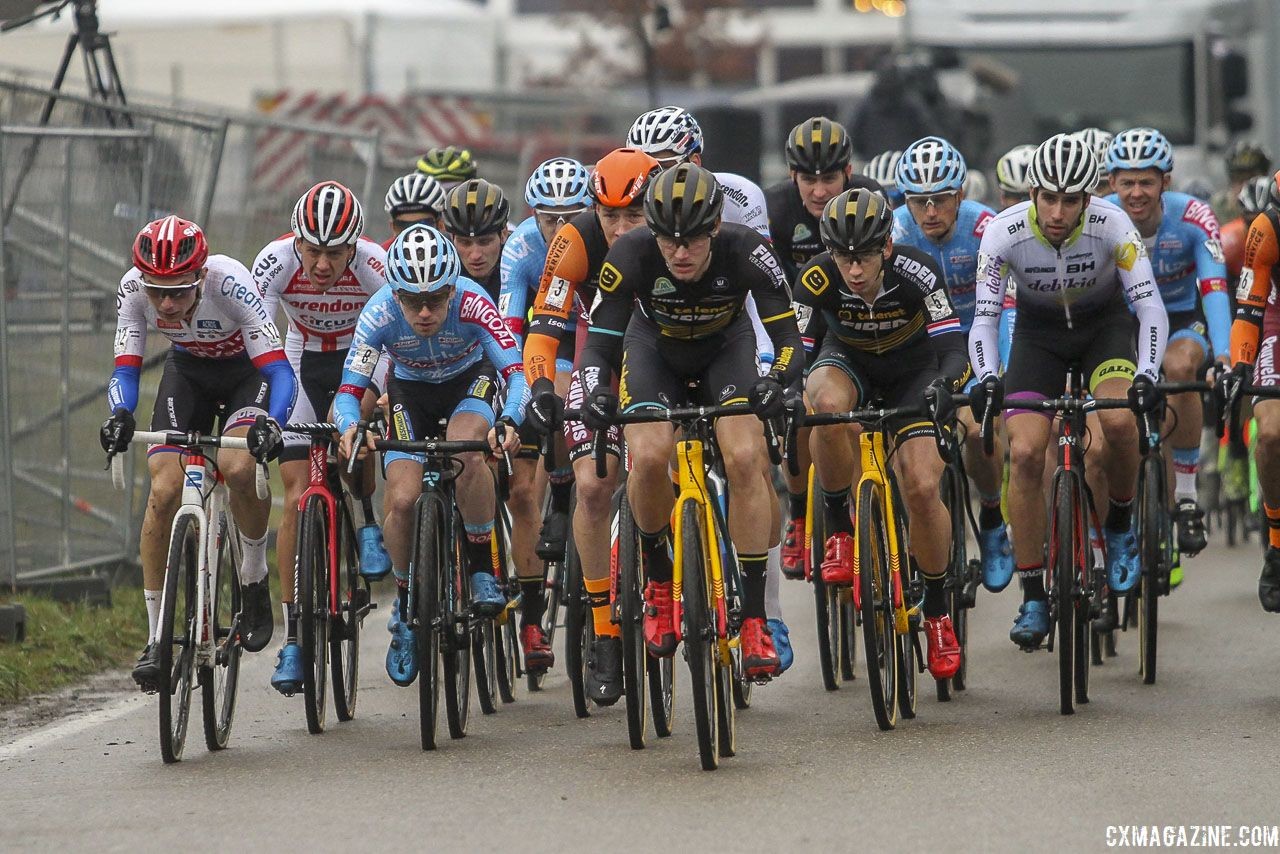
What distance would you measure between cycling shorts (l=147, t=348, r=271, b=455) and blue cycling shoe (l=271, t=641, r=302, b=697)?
100 cm

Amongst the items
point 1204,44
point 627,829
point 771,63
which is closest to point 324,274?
point 627,829

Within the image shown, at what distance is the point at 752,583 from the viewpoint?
26.8 ft

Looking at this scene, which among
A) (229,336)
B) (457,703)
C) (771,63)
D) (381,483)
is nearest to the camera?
(457,703)

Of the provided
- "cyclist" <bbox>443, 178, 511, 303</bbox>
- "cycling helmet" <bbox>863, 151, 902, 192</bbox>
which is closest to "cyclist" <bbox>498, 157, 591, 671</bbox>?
"cyclist" <bbox>443, 178, 511, 303</bbox>

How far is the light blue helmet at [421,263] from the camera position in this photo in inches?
346

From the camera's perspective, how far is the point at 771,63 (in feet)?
193

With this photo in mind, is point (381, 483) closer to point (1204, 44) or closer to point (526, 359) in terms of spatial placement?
point (526, 359)

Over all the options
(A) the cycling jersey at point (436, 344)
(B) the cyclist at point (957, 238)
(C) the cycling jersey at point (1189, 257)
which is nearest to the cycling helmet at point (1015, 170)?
(C) the cycling jersey at point (1189, 257)

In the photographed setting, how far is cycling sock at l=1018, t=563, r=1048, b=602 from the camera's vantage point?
9461mm

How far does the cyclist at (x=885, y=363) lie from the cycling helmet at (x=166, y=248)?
8.43 feet

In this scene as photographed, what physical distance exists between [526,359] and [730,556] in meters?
1.38

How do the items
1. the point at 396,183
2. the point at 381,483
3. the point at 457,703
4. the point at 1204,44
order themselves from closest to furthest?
the point at 457,703, the point at 396,183, the point at 381,483, the point at 1204,44

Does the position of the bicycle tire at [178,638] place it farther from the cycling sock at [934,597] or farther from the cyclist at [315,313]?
the cycling sock at [934,597]

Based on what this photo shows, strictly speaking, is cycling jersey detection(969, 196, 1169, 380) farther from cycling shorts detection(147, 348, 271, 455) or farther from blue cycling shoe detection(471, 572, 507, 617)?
cycling shorts detection(147, 348, 271, 455)
